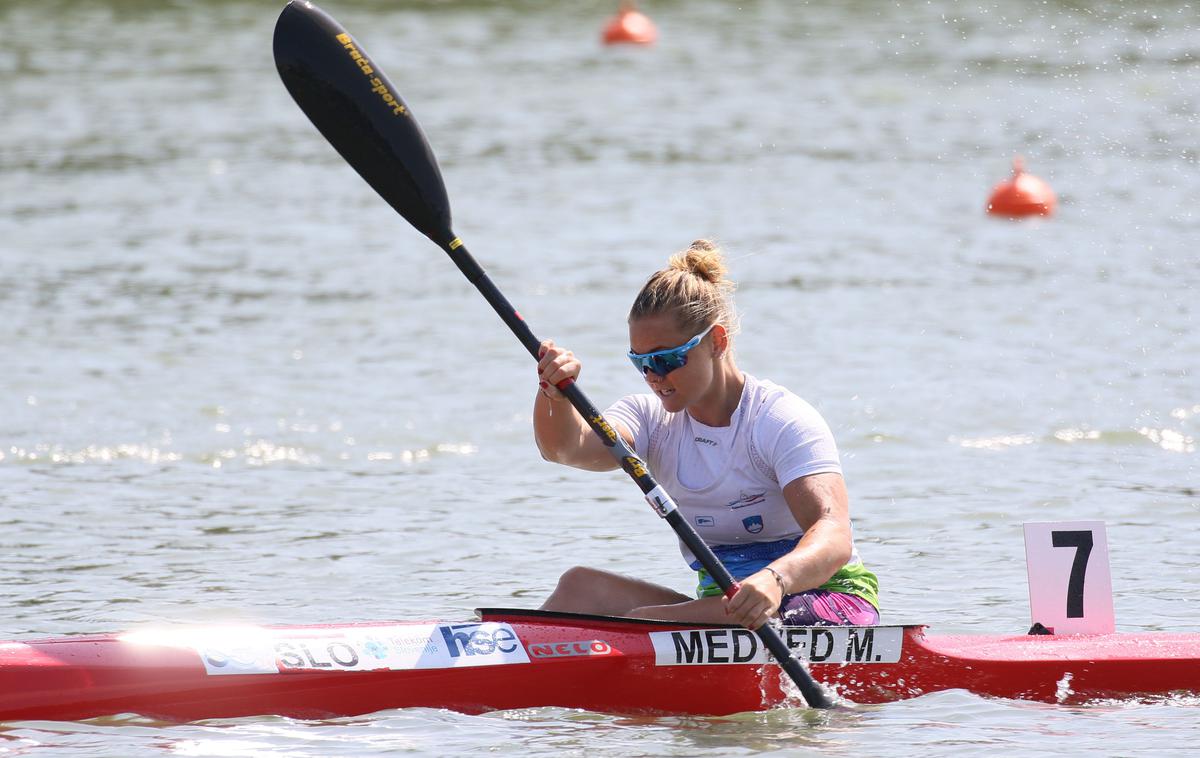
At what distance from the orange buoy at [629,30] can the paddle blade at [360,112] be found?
18.6 metres

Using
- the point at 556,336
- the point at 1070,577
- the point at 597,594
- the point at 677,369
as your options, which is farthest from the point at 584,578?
the point at 556,336

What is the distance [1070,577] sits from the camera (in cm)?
507

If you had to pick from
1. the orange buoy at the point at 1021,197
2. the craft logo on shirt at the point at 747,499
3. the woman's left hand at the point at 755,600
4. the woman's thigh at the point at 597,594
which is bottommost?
the woman's thigh at the point at 597,594

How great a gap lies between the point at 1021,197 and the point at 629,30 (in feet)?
34.6

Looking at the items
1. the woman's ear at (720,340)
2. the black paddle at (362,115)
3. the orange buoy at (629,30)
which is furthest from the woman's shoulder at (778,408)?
the orange buoy at (629,30)

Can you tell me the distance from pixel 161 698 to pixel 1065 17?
74.5ft

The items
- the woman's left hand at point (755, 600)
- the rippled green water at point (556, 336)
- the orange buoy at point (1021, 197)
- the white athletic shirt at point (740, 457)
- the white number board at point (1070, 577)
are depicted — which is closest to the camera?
the woman's left hand at point (755, 600)

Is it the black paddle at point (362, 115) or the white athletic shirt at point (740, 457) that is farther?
the black paddle at point (362, 115)

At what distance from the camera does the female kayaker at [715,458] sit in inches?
181

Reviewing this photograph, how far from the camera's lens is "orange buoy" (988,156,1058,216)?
1378 cm

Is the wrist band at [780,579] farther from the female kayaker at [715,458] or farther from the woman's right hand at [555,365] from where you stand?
the woman's right hand at [555,365]

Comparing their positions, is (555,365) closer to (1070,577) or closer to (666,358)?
(666,358)

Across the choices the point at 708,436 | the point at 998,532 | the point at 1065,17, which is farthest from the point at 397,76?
the point at 708,436

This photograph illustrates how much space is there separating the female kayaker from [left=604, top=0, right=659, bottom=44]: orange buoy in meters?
18.9
